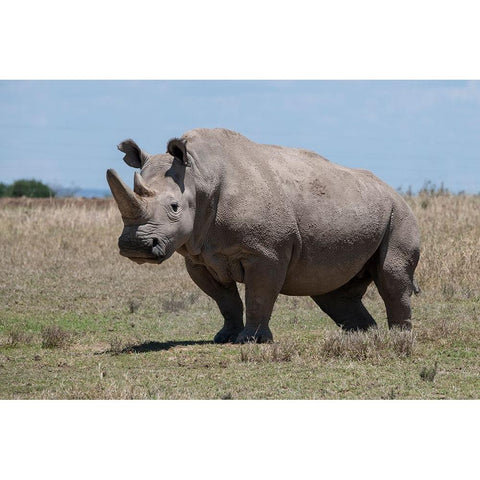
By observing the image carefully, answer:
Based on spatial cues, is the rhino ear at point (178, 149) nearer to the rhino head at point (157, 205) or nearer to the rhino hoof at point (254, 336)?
the rhino head at point (157, 205)

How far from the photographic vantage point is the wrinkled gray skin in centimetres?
1034

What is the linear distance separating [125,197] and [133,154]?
5.08 feet

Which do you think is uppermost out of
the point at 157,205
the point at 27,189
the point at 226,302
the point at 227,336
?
the point at 157,205

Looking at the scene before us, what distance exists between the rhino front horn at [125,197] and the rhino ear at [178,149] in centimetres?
83

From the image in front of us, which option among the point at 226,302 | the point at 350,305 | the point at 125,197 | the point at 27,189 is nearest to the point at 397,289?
the point at 350,305

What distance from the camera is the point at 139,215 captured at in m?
9.98

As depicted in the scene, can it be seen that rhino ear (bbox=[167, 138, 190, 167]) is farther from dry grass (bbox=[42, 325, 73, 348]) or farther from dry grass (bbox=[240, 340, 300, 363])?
dry grass (bbox=[42, 325, 73, 348])

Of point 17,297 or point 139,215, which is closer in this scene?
point 139,215

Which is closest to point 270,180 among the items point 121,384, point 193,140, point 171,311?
point 193,140

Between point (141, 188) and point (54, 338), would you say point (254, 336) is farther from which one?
point (54, 338)

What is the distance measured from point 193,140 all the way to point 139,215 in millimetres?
1486

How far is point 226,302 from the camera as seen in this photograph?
11.6m

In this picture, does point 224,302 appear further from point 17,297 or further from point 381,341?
point 17,297

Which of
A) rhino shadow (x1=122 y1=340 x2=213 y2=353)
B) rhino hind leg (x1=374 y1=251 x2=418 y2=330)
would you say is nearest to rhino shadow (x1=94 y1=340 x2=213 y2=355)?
rhino shadow (x1=122 y1=340 x2=213 y2=353)
